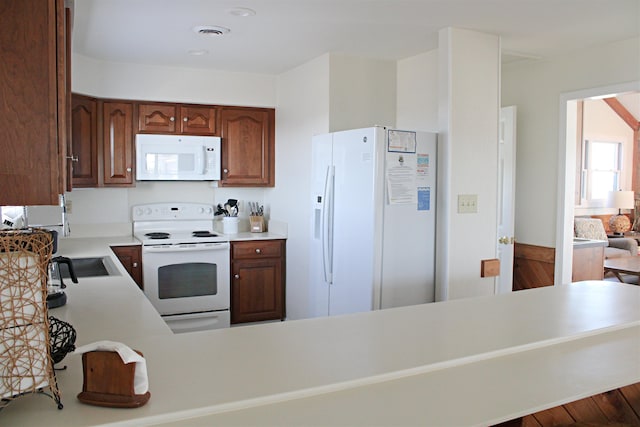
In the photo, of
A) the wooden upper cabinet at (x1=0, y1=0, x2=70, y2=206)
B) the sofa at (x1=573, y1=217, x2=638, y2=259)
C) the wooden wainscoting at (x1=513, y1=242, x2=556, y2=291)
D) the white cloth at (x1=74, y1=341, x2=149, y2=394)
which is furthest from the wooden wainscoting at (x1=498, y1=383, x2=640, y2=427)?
the sofa at (x1=573, y1=217, x2=638, y2=259)

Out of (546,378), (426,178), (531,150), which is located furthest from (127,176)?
(546,378)

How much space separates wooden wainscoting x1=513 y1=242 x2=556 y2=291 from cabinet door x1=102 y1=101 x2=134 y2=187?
325 centimetres

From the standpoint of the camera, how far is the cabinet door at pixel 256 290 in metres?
4.71

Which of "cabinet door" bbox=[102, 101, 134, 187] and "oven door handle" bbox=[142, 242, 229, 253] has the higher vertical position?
"cabinet door" bbox=[102, 101, 134, 187]

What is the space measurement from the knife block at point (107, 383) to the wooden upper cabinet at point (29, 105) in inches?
13.1

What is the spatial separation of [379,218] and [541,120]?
1.77 m

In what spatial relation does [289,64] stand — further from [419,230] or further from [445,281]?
[445,281]

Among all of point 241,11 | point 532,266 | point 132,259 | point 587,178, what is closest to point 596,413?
point 241,11

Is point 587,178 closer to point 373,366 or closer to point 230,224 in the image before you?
point 230,224

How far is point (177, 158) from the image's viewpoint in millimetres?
4727

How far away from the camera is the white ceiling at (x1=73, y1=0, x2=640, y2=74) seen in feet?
9.66

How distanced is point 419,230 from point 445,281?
14.5 inches

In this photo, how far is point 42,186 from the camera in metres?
1.08

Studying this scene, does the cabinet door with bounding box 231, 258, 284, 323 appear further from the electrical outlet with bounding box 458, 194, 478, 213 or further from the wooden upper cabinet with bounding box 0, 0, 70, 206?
the wooden upper cabinet with bounding box 0, 0, 70, 206
